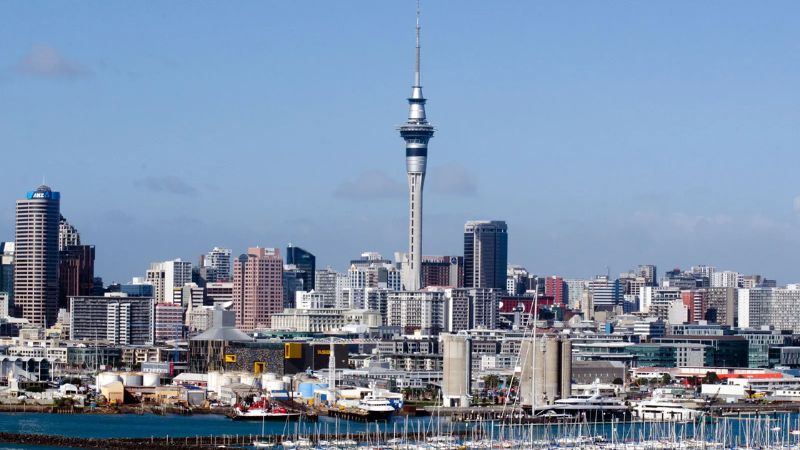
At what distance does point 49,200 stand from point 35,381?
167 feet

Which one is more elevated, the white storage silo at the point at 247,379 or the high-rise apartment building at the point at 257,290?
the high-rise apartment building at the point at 257,290

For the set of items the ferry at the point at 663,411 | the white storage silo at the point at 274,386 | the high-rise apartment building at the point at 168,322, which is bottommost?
the ferry at the point at 663,411

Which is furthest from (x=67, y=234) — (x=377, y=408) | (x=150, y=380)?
(x=377, y=408)

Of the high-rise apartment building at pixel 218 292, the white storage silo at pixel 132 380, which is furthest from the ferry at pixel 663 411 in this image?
the high-rise apartment building at pixel 218 292

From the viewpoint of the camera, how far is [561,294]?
6929 inches

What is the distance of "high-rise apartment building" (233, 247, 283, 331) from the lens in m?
140

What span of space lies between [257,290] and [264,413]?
78193mm

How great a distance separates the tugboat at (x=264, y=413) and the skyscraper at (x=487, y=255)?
9090cm

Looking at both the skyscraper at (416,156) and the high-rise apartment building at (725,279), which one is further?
the high-rise apartment building at (725,279)

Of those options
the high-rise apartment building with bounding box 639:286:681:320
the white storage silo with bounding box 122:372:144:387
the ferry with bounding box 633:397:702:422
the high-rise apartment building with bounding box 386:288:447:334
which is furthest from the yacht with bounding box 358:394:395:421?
the high-rise apartment building with bounding box 639:286:681:320

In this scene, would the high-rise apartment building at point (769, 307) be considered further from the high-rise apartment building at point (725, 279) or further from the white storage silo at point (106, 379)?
the white storage silo at point (106, 379)

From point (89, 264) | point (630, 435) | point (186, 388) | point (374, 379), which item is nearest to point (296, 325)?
point (89, 264)

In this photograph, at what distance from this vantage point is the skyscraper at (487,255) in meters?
157

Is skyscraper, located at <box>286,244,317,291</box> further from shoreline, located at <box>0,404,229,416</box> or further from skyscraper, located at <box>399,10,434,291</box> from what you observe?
shoreline, located at <box>0,404,229,416</box>
